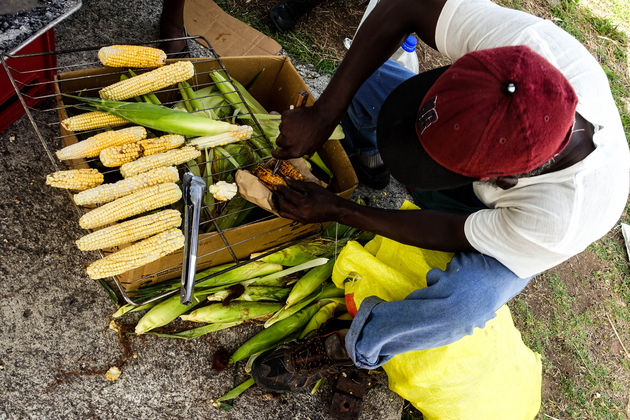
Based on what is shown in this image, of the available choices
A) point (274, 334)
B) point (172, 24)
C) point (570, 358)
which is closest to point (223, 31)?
point (172, 24)

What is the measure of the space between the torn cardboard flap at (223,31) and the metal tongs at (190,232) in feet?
6.17

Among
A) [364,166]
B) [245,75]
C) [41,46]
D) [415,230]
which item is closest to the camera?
[415,230]

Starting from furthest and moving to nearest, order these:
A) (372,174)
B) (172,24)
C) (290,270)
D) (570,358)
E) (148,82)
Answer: (570,358) → (372,174) → (172,24) → (290,270) → (148,82)

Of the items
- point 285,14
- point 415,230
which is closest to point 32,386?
point 415,230

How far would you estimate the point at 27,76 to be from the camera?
Answer: 7.78 feet

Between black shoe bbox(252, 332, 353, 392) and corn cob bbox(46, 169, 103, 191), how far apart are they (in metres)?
1.33

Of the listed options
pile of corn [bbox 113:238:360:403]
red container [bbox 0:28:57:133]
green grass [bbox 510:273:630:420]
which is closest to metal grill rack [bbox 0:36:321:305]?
red container [bbox 0:28:57:133]

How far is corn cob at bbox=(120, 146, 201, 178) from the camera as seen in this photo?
204cm

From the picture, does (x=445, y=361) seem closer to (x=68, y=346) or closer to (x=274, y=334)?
(x=274, y=334)

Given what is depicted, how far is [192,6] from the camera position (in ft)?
10.9

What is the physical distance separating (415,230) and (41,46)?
2178mm

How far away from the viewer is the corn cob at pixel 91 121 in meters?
2.07

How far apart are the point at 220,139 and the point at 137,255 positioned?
0.72 meters

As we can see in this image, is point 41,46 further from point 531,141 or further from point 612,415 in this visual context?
point 612,415
